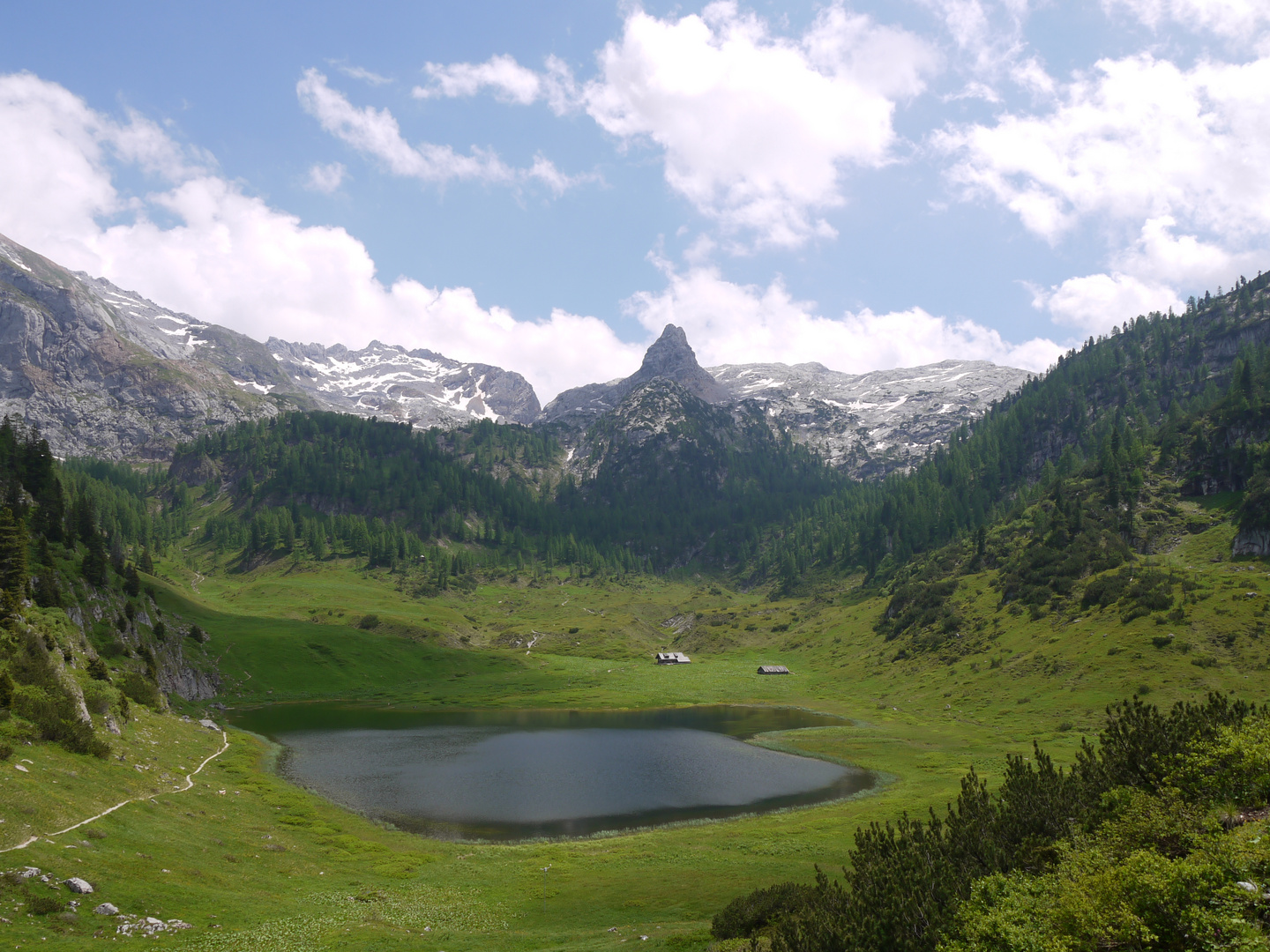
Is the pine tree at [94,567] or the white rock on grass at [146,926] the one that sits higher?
the pine tree at [94,567]

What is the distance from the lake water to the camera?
7656 centimetres

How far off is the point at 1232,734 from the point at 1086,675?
348ft

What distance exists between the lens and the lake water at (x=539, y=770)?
76.6 metres

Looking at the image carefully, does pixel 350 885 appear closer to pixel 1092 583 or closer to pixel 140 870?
pixel 140 870

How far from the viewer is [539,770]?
3784 inches

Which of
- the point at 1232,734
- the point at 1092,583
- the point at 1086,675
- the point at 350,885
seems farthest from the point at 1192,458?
the point at 350,885

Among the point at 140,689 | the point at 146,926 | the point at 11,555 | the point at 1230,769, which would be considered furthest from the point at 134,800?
the point at 1230,769

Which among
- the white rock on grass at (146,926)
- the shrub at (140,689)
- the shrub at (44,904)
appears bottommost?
the shrub at (140,689)

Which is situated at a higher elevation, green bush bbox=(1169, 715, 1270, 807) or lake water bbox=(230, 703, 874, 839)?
green bush bbox=(1169, 715, 1270, 807)

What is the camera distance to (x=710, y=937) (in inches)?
1444

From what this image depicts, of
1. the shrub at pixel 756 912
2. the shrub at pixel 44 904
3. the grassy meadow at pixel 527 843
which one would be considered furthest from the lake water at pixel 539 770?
the shrub at pixel 44 904

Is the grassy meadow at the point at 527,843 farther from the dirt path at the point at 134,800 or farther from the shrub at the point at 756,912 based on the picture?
the shrub at the point at 756,912

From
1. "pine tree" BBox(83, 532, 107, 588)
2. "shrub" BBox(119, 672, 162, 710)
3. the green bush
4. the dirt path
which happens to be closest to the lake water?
the dirt path

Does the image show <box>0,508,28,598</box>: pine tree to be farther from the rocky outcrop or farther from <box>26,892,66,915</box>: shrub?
the rocky outcrop
